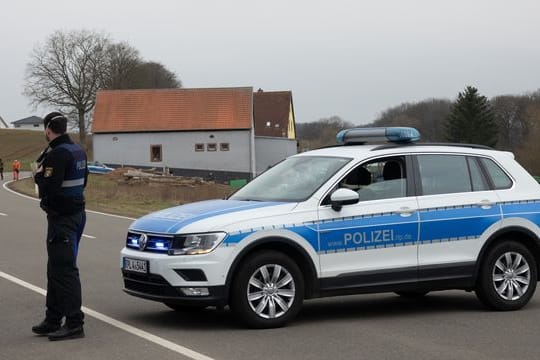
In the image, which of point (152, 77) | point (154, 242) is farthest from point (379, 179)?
point (152, 77)

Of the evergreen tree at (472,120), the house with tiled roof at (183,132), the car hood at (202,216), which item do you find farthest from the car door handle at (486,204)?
the evergreen tree at (472,120)

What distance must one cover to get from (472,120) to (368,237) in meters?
81.2

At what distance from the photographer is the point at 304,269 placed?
7.62 metres

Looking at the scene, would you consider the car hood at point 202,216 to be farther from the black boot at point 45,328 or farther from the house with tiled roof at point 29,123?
the house with tiled roof at point 29,123

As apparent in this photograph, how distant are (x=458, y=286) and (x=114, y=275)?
5336 millimetres

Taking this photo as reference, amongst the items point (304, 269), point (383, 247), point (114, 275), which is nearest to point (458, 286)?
point (383, 247)

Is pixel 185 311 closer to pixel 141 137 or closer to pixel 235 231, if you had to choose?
pixel 235 231

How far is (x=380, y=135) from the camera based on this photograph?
8758 mm

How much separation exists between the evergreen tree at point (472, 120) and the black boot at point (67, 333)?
268 feet

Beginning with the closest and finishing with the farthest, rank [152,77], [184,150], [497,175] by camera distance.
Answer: [497,175]
[184,150]
[152,77]

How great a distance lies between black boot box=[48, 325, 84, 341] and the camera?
6934 millimetres

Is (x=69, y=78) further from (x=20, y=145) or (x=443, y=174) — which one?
(x=443, y=174)

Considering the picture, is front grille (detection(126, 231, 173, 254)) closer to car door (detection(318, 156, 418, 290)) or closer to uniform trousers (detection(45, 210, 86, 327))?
uniform trousers (detection(45, 210, 86, 327))

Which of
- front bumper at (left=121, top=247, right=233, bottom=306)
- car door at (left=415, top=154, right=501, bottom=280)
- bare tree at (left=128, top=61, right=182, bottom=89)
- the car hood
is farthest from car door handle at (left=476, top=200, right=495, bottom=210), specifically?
bare tree at (left=128, top=61, right=182, bottom=89)
